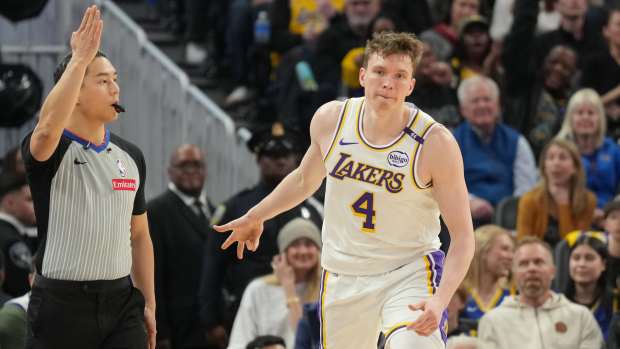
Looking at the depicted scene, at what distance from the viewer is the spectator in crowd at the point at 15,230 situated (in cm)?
988

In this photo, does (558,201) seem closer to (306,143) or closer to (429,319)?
(306,143)

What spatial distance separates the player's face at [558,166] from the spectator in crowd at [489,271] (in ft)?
2.87

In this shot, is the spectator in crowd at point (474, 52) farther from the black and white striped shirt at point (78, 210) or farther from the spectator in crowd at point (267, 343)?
the black and white striped shirt at point (78, 210)

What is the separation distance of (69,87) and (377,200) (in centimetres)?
152

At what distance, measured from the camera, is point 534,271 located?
9070mm

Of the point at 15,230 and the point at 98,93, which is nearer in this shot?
the point at 98,93

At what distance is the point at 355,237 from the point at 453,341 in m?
2.37

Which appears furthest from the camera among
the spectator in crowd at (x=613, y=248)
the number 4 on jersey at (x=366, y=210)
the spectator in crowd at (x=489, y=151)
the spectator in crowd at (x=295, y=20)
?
the spectator in crowd at (x=295, y=20)

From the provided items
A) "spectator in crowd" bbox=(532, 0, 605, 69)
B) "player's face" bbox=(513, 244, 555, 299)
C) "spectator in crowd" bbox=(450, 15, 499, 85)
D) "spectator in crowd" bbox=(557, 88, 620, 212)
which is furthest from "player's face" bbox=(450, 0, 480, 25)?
"player's face" bbox=(513, 244, 555, 299)

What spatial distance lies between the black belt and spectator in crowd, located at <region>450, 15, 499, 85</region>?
6.24m

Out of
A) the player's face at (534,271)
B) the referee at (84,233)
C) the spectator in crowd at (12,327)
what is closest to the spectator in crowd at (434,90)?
the player's face at (534,271)

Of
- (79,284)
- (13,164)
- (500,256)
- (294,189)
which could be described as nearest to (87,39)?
(79,284)

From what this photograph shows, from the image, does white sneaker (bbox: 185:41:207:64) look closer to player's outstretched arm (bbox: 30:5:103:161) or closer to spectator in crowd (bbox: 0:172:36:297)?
spectator in crowd (bbox: 0:172:36:297)

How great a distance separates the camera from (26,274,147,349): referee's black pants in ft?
21.0
